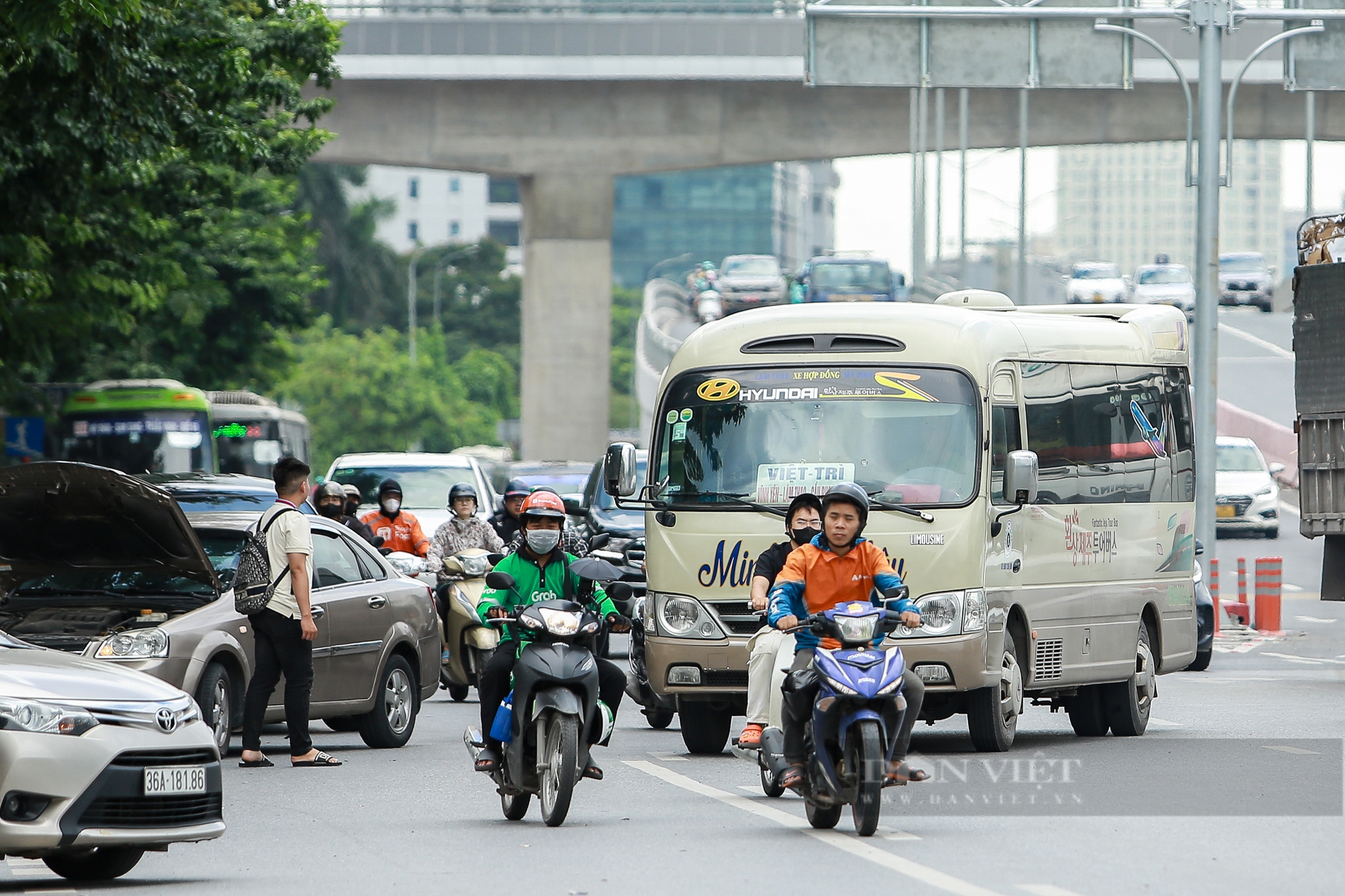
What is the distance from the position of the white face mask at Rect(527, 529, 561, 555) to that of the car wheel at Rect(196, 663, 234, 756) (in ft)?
8.95

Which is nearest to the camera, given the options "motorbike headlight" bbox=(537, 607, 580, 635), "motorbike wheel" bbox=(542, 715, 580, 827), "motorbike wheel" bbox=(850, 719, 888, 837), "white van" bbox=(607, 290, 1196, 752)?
"motorbike wheel" bbox=(850, 719, 888, 837)

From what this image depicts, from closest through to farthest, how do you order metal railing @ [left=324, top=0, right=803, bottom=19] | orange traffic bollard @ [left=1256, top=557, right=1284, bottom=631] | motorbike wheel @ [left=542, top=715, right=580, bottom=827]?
motorbike wheel @ [left=542, top=715, right=580, bottom=827] < orange traffic bollard @ [left=1256, top=557, right=1284, bottom=631] < metal railing @ [left=324, top=0, right=803, bottom=19]

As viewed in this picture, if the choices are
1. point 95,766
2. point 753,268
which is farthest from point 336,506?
point 753,268

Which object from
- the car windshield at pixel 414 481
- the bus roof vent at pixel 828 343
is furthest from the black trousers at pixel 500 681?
the car windshield at pixel 414 481

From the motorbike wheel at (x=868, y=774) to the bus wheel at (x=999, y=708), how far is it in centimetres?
350

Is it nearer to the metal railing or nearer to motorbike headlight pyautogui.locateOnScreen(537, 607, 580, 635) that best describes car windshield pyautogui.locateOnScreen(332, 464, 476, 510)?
motorbike headlight pyautogui.locateOnScreen(537, 607, 580, 635)

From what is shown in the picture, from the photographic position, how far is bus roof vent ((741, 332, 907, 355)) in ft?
43.9

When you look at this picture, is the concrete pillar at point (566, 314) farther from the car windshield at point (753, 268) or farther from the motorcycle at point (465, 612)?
the motorcycle at point (465, 612)

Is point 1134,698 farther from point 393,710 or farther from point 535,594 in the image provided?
point 535,594

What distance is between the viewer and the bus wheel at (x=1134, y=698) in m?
14.7

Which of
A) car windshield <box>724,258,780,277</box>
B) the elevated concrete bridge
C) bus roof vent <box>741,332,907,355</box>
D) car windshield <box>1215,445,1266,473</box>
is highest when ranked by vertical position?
the elevated concrete bridge

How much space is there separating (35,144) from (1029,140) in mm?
35587

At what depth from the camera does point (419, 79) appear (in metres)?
48.6

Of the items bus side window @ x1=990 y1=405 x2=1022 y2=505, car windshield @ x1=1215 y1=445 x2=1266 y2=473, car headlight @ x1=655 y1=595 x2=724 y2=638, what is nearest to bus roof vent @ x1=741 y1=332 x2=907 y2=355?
bus side window @ x1=990 y1=405 x2=1022 y2=505
